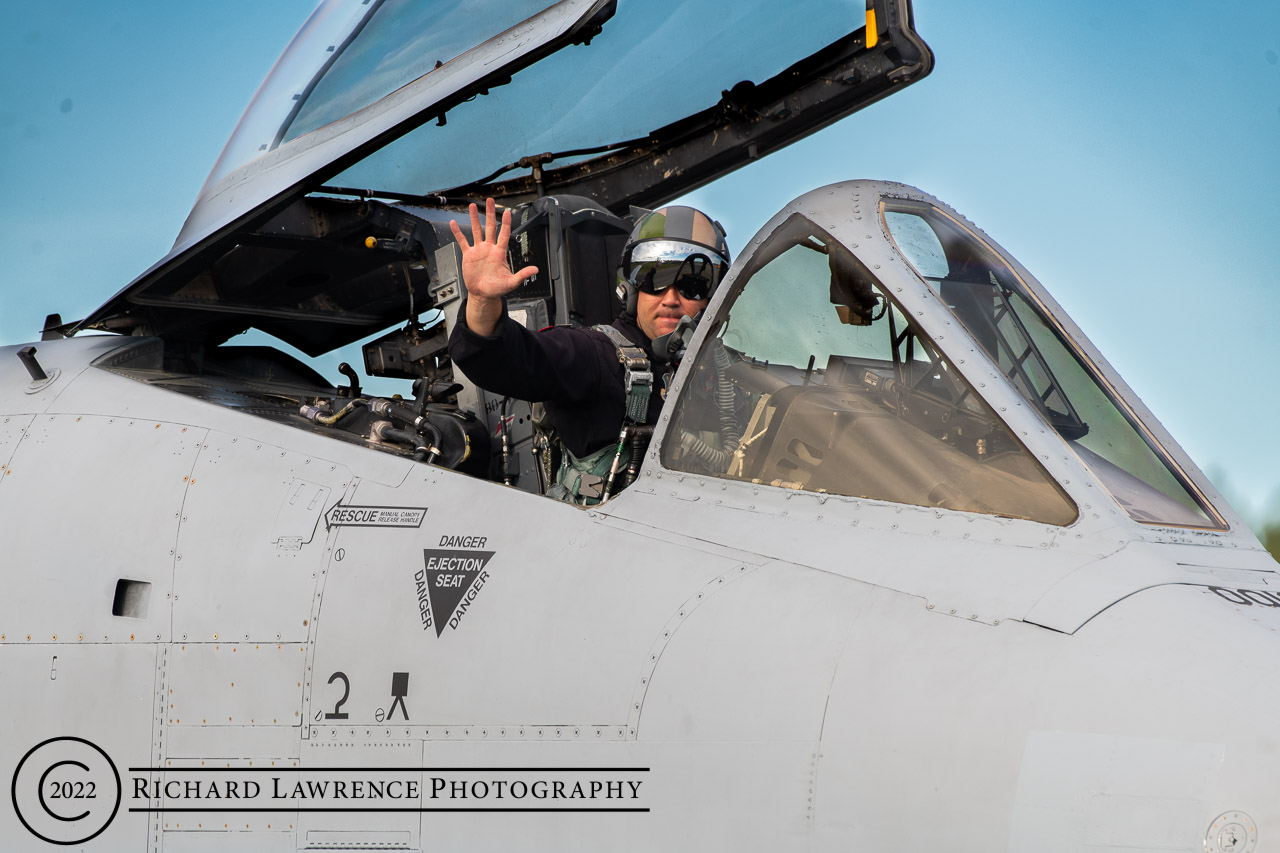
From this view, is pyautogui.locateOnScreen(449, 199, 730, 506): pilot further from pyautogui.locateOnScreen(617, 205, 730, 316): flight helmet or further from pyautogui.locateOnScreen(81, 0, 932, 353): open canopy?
pyautogui.locateOnScreen(81, 0, 932, 353): open canopy

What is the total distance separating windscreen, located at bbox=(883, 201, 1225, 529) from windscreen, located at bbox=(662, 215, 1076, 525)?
6.6 inches

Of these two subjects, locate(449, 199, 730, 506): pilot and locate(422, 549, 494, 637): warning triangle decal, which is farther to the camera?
locate(449, 199, 730, 506): pilot

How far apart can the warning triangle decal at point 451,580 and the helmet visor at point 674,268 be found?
1446 mm

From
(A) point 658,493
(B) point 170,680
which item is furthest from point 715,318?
(B) point 170,680

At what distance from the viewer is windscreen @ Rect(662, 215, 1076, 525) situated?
2987 millimetres

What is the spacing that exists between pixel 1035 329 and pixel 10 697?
11.1ft

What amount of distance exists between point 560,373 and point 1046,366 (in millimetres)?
1482

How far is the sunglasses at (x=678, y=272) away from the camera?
14.5 feet

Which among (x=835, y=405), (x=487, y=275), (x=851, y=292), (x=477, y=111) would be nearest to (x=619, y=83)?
(x=477, y=111)

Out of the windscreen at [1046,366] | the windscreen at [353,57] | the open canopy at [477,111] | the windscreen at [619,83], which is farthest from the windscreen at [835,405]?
the windscreen at [619,83]

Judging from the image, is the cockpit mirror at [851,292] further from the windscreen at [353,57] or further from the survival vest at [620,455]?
the windscreen at [353,57]

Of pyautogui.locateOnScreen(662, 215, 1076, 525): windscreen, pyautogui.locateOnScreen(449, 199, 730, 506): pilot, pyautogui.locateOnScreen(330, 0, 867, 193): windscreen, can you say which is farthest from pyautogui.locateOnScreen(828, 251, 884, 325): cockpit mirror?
pyautogui.locateOnScreen(330, 0, 867, 193): windscreen

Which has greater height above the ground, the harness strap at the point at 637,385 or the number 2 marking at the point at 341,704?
the harness strap at the point at 637,385

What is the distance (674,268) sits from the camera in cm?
445
